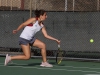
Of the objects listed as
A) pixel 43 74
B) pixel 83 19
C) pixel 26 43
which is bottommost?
pixel 43 74

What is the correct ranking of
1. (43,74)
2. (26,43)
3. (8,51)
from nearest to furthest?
(43,74) < (26,43) < (8,51)

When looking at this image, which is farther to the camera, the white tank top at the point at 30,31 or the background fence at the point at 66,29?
the background fence at the point at 66,29

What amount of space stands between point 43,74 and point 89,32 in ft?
13.7

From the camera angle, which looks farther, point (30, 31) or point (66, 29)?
point (66, 29)

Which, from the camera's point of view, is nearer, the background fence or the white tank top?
the white tank top

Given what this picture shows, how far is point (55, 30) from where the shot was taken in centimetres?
1304

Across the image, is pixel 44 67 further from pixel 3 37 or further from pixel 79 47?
pixel 3 37

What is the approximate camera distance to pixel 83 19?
12805mm

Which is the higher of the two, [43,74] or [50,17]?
[50,17]

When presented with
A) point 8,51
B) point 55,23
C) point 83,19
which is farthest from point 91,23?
point 8,51

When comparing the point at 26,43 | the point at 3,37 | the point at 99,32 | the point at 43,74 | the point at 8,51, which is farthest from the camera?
the point at 8,51

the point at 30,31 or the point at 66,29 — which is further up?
the point at 66,29

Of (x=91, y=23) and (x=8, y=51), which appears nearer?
(x=91, y=23)

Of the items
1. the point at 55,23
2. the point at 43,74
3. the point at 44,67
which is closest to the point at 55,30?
the point at 55,23
